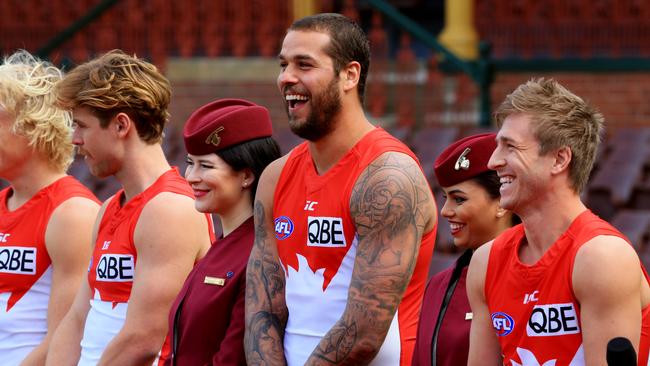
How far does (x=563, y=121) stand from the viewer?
11.2ft

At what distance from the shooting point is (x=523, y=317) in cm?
344

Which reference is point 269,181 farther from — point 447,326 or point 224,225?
point 447,326

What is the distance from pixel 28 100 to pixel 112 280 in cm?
95

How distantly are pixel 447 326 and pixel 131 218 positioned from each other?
3.93 ft

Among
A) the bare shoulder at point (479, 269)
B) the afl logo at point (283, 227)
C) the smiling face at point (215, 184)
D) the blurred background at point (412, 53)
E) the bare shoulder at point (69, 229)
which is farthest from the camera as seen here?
the blurred background at point (412, 53)

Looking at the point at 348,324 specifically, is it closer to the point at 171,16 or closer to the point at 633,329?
the point at 633,329

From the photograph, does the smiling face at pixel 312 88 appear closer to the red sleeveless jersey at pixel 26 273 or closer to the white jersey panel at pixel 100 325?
the white jersey panel at pixel 100 325

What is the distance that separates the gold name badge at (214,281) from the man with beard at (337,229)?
0.66 ft

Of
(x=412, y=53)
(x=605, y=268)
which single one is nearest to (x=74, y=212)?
(x=605, y=268)

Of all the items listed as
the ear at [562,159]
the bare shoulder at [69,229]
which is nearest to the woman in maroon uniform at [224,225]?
the bare shoulder at [69,229]

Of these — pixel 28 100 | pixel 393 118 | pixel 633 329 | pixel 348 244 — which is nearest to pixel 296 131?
pixel 348 244

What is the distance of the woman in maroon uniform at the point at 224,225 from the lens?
4.19m

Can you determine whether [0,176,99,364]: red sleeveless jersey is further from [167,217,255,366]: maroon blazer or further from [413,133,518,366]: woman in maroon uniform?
[413,133,518,366]: woman in maroon uniform

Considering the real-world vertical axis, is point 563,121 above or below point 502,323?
above
